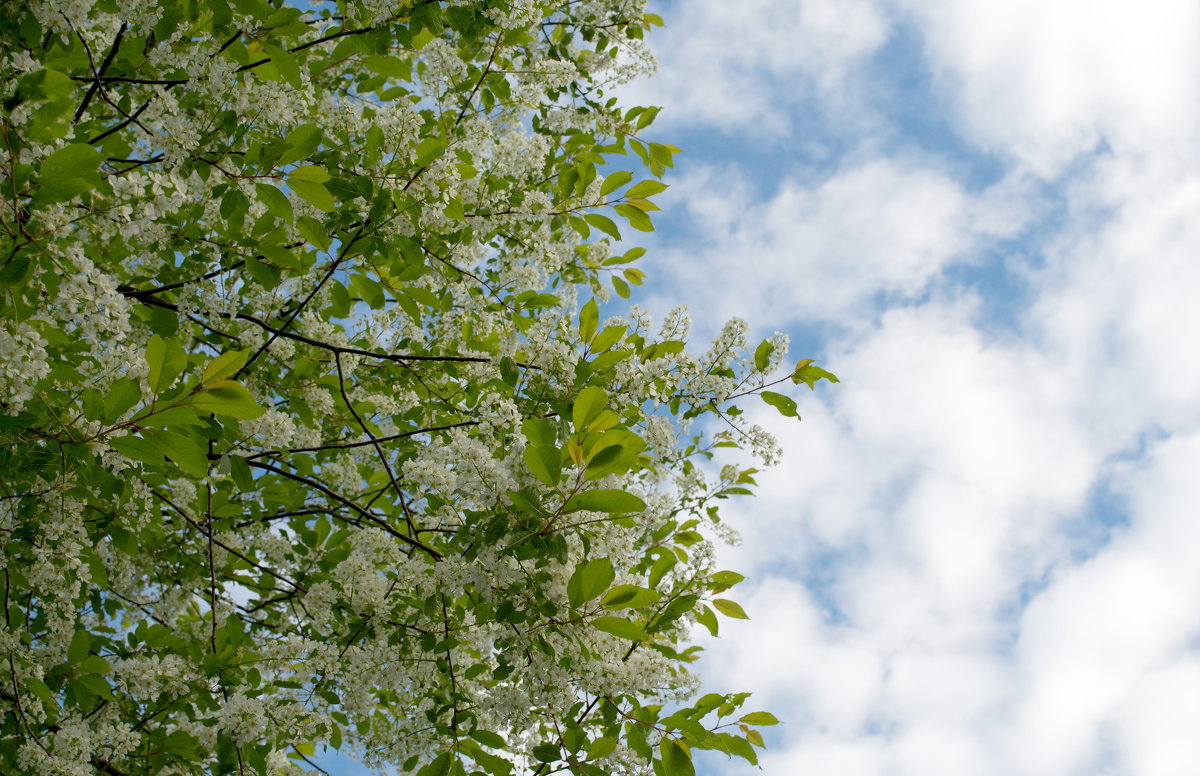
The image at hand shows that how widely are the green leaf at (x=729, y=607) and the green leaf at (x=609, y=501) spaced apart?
1355 mm

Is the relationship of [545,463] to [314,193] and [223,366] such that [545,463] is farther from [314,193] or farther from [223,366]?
[314,193]

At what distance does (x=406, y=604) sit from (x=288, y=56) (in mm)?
2060

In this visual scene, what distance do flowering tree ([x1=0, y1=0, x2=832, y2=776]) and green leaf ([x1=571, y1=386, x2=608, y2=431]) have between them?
0.05ft

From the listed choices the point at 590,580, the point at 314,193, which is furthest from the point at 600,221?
the point at 590,580

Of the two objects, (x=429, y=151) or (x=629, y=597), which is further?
(x=429, y=151)

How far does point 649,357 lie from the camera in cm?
331

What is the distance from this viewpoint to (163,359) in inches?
82.4

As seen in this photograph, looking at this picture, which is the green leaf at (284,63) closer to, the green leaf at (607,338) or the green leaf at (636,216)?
the green leaf at (607,338)

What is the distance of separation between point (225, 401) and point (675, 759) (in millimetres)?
1766

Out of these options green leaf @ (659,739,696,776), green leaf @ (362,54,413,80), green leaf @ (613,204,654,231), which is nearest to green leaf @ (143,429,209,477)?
green leaf @ (659,739,696,776)

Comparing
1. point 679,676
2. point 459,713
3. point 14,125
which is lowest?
point 459,713

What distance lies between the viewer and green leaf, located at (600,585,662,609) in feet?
7.74

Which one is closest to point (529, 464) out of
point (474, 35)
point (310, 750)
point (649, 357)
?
point (649, 357)

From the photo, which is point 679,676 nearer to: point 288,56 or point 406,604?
point 406,604
